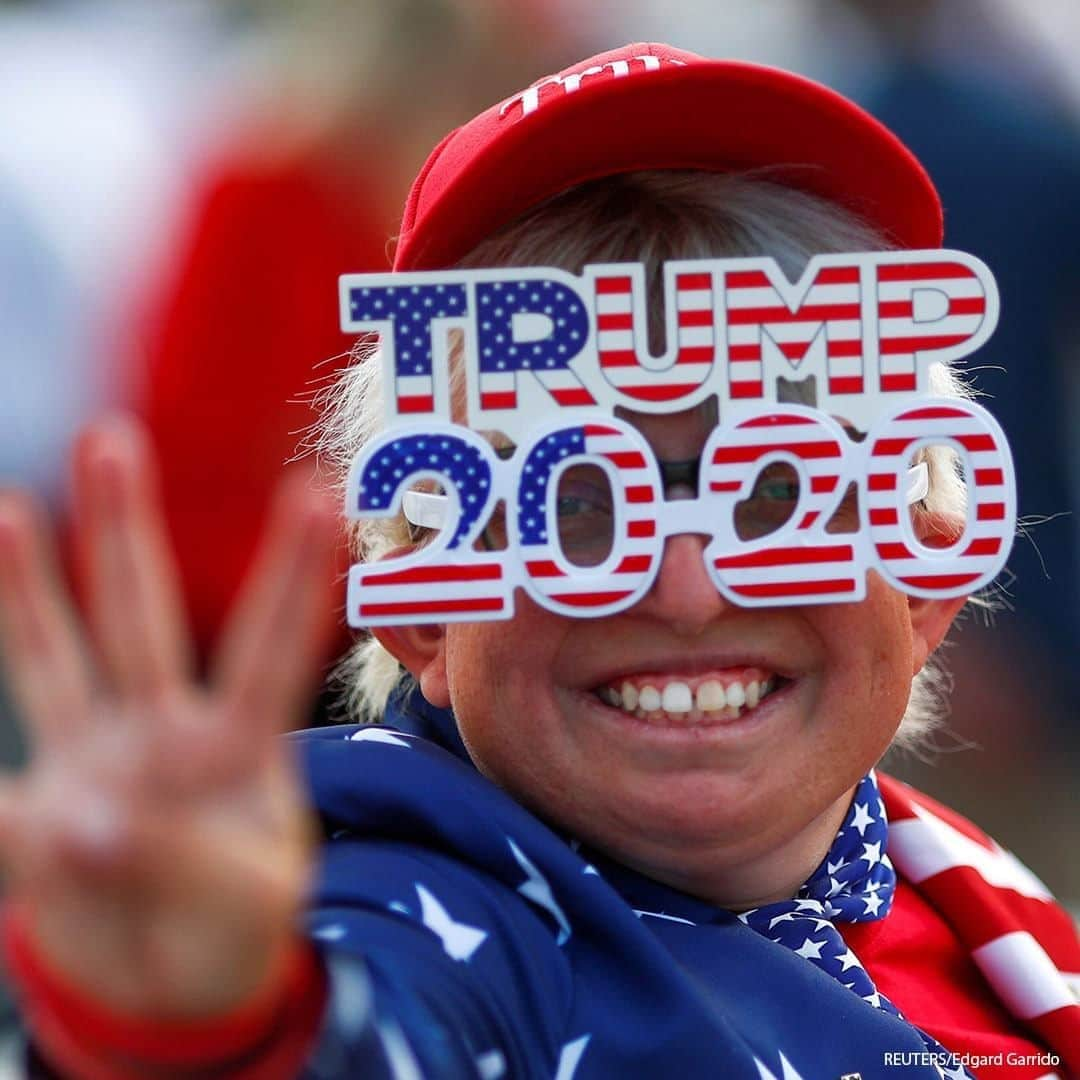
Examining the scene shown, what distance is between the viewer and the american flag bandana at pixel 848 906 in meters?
1.50

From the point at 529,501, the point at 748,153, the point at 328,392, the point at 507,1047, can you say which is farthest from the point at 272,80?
the point at 507,1047

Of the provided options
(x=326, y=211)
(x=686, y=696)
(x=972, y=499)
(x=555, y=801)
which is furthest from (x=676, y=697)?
(x=326, y=211)

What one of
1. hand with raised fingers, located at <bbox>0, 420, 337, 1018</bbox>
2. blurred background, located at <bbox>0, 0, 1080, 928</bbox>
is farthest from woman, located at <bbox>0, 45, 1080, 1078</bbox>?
blurred background, located at <bbox>0, 0, 1080, 928</bbox>

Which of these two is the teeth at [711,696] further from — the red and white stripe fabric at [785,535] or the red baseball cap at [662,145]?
the red baseball cap at [662,145]

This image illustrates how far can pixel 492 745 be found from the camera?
1478 mm

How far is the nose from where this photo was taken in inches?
53.2

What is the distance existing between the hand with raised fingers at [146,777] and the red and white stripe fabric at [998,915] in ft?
3.07

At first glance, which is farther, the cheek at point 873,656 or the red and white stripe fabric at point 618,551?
the cheek at point 873,656

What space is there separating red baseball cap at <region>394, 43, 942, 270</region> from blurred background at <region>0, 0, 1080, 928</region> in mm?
968

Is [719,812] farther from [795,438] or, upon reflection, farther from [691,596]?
[795,438]

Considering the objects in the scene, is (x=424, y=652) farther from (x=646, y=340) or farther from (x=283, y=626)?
(x=283, y=626)

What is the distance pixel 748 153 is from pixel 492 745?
0.54 m

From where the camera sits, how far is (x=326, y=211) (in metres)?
2.69

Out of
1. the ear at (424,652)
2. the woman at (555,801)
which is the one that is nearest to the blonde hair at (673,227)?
the woman at (555,801)
